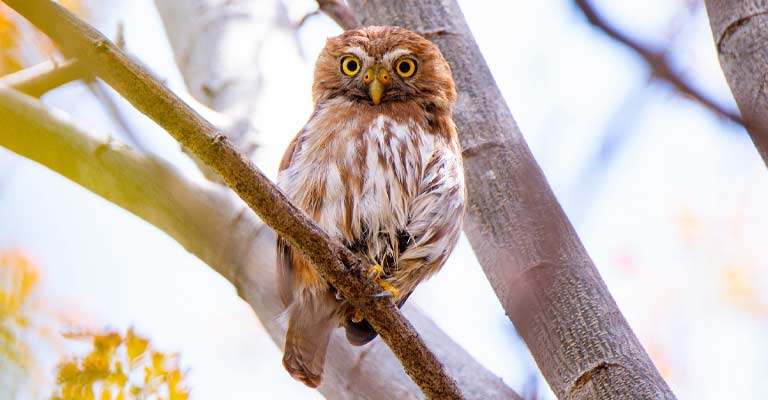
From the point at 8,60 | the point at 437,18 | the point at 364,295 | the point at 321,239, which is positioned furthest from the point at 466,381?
the point at 8,60

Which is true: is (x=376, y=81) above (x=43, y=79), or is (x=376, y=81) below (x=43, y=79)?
below

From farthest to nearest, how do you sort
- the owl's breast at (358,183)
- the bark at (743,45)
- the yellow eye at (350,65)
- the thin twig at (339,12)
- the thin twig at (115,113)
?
1. the thin twig at (339,12)
2. the yellow eye at (350,65)
3. the owl's breast at (358,183)
4. the bark at (743,45)
5. the thin twig at (115,113)

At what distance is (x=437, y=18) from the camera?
4785mm

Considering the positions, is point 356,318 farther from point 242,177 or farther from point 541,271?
point 242,177

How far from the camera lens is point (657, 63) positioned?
1.89 metres

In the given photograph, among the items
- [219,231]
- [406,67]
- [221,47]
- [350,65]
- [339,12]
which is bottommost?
[406,67]

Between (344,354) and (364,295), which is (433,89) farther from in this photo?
(364,295)

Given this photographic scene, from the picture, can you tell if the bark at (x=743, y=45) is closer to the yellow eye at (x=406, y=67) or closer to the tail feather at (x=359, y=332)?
the yellow eye at (x=406, y=67)

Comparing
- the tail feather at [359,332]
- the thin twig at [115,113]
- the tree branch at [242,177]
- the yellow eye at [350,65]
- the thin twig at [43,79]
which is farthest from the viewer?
the yellow eye at [350,65]

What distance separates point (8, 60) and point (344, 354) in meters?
2.18

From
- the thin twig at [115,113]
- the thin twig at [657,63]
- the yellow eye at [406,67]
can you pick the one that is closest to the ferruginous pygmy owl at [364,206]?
the yellow eye at [406,67]

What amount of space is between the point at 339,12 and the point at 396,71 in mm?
1076

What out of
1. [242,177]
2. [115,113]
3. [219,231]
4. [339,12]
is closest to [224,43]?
[339,12]

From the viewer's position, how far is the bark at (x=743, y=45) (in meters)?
3.42
